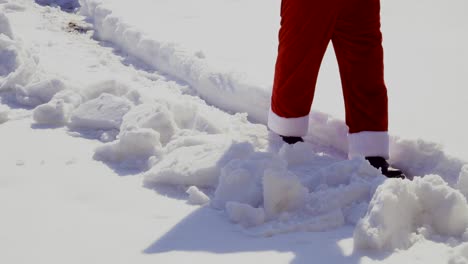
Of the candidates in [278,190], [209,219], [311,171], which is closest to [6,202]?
[209,219]

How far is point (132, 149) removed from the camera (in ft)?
9.29

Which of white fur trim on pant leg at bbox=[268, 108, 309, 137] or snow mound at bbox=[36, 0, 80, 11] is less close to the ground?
white fur trim on pant leg at bbox=[268, 108, 309, 137]

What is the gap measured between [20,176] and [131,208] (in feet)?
1.79

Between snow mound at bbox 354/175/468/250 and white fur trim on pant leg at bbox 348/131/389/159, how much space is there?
0.60 m

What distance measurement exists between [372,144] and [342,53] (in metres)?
0.42

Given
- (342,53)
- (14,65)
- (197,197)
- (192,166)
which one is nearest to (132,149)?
(192,166)

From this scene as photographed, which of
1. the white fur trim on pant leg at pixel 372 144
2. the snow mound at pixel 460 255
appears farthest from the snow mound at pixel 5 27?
the snow mound at pixel 460 255

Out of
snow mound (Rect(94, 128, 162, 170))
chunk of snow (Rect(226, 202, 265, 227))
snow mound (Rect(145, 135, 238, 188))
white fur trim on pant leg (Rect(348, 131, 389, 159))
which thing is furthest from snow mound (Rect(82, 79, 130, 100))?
chunk of snow (Rect(226, 202, 265, 227))

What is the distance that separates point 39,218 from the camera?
2.24 m

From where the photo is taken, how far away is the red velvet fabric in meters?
2.72

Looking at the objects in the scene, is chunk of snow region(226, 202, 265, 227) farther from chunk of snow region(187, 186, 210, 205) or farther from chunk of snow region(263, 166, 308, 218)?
chunk of snow region(187, 186, 210, 205)

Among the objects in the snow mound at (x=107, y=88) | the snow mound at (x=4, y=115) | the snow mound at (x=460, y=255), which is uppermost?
the snow mound at (x=460, y=255)

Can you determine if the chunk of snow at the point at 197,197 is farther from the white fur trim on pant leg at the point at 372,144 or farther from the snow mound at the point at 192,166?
the white fur trim on pant leg at the point at 372,144

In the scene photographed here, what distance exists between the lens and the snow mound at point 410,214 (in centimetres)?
201
